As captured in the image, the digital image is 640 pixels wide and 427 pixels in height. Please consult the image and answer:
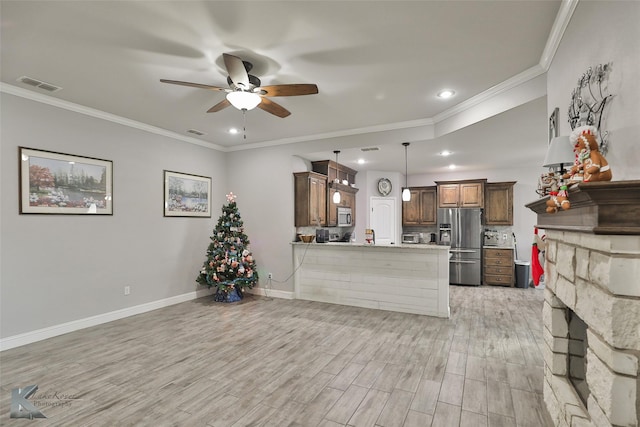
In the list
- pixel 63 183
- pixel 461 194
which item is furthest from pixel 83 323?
pixel 461 194

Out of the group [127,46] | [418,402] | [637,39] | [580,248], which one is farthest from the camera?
[127,46]

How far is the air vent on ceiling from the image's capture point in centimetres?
328

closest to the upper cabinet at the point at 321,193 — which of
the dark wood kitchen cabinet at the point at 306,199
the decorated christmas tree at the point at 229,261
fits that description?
the dark wood kitchen cabinet at the point at 306,199

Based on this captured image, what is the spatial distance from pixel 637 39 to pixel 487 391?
2.58 metres

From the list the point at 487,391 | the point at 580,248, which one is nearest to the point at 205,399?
the point at 487,391

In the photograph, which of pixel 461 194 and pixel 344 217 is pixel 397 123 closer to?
pixel 344 217

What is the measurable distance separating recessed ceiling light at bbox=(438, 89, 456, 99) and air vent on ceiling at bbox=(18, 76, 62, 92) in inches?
173

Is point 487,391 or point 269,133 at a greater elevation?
point 269,133

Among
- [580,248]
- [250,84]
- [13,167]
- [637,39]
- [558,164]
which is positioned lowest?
[580,248]

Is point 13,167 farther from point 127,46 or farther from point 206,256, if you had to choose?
point 206,256

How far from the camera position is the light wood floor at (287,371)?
229 cm

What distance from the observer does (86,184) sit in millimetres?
4156

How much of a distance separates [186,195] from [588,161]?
18.1 feet

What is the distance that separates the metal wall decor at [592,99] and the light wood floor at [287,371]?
80.7 inches
